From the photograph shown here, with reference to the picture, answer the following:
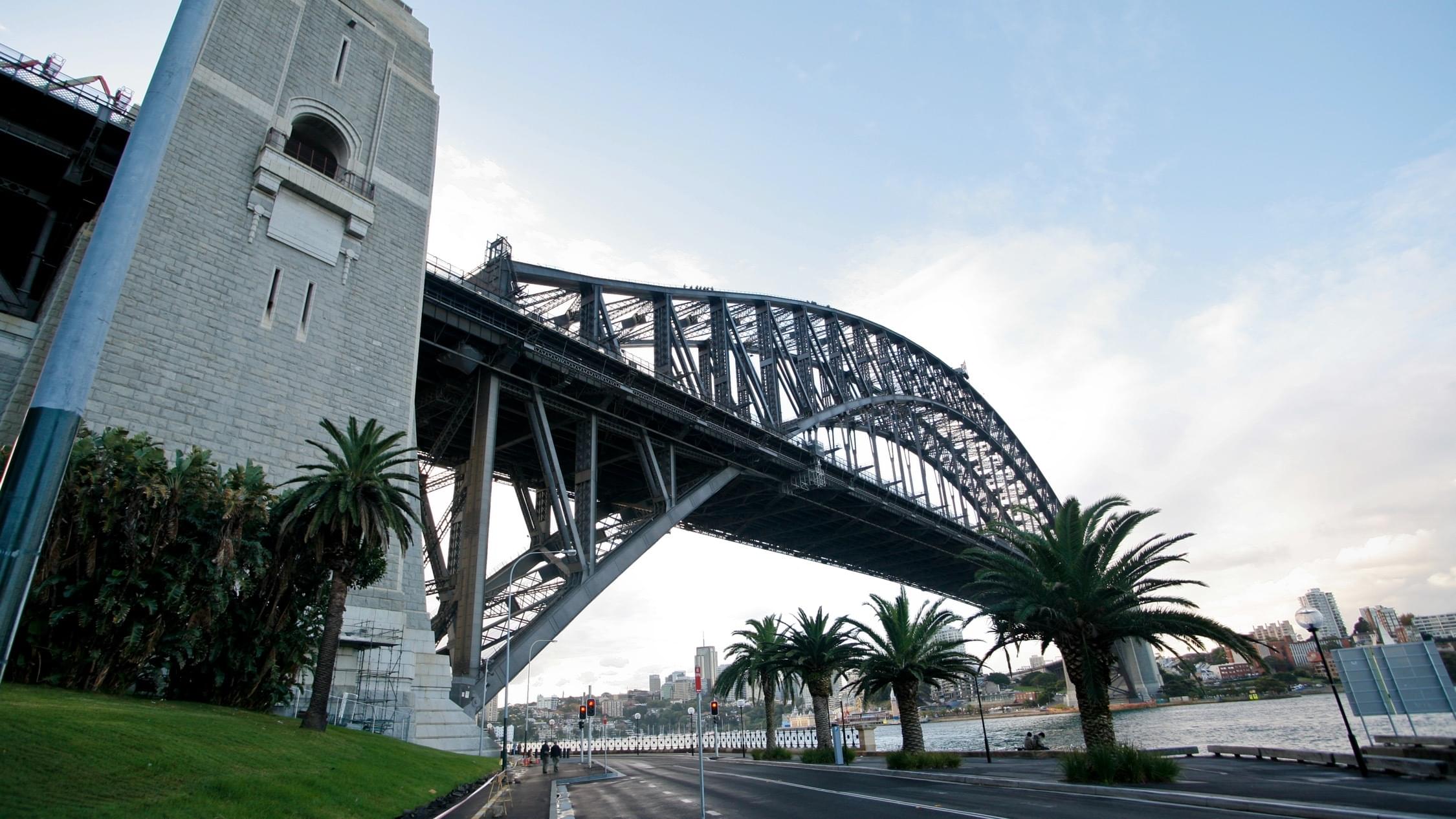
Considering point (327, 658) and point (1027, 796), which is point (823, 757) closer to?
point (1027, 796)

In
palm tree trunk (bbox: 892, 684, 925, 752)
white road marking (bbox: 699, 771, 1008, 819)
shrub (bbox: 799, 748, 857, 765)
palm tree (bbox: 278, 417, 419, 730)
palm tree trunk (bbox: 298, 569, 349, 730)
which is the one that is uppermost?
palm tree (bbox: 278, 417, 419, 730)

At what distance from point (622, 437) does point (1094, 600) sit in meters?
27.7

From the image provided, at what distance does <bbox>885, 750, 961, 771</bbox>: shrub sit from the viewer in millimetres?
26875

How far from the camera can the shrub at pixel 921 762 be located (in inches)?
1058

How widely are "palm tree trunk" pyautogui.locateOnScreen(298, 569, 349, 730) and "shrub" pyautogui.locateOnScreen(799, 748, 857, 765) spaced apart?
22.8 metres

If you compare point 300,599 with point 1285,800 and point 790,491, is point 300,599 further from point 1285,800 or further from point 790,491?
point 790,491

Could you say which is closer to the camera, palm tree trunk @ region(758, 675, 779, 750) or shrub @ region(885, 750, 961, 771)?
shrub @ region(885, 750, 961, 771)

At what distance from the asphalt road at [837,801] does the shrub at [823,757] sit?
259 inches

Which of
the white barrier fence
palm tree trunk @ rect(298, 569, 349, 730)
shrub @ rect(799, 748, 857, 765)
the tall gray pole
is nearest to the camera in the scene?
the tall gray pole

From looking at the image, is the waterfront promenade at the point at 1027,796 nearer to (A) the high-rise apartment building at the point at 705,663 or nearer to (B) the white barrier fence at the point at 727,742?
(A) the high-rise apartment building at the point at 705,663

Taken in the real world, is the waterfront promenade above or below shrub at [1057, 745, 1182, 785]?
below

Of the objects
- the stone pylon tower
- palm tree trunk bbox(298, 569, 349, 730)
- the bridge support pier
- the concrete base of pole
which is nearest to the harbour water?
the bridge support pier

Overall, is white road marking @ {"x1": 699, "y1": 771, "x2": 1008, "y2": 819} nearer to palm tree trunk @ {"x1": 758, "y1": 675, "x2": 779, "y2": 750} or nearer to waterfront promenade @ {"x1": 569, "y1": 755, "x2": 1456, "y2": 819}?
waterfront promenade @ {"x1": 569, "y1": 755, "x2": 1456, "y2": 819}

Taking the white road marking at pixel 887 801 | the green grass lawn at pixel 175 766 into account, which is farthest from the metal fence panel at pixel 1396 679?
the green grass lawn at pixel 175 766
